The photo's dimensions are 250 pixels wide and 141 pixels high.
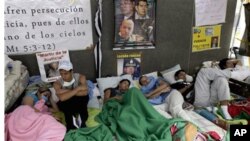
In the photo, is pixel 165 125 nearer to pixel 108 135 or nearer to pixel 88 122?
pixel 108 135

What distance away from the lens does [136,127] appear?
65.7 inches

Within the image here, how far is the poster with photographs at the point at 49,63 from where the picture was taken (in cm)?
223

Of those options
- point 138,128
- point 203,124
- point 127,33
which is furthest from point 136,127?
point 127,33

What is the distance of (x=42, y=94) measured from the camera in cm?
203

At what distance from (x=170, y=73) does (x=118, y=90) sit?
53cm

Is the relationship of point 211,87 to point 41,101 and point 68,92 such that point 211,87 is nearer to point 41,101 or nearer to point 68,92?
point 68,92

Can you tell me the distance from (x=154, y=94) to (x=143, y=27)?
0.58m

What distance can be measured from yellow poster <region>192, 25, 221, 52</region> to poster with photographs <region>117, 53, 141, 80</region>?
56 centimetres

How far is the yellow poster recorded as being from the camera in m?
2.55

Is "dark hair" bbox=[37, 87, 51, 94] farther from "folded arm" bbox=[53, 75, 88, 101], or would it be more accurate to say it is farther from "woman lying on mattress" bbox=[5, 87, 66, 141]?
"woman lying on mattress" bbox=[5, 87, 66, 141]

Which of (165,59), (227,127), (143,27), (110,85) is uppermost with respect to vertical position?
(143,27)

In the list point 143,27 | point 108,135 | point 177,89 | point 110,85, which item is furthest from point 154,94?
point 108,135

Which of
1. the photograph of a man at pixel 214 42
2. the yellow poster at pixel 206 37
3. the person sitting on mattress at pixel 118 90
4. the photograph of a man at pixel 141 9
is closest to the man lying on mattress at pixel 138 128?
the person sitting on mattress at pixel 118 90

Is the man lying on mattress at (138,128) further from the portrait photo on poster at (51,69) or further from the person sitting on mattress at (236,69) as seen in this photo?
the person sitting on mattress at (236,69)
